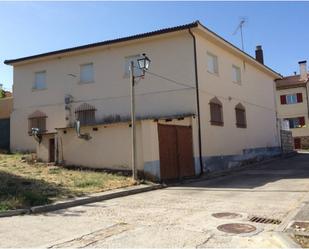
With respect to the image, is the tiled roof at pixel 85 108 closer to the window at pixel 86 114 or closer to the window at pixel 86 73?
the window at pixel 86 114

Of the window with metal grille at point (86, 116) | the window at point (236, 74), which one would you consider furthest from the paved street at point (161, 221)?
the window at point (236, 74)

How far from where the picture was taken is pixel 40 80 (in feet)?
78.5

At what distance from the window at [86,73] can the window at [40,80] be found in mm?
2633

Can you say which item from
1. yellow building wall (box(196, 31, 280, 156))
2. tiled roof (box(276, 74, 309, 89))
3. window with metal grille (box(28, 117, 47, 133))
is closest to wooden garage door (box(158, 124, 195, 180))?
yellow building wall (box(196, 31, 280, 156))

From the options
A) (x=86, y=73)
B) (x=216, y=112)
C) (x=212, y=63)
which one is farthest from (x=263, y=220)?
(x=86, y=73)

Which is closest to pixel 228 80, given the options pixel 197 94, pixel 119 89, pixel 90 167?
pixel 197 94

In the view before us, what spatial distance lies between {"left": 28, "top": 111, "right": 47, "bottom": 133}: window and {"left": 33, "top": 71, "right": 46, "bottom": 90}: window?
1.52 m

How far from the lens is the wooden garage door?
16.4 meters

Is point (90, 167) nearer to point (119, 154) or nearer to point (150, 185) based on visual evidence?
point (119, 154)

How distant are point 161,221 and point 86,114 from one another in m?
14.7

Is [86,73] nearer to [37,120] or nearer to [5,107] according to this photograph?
[37,120]

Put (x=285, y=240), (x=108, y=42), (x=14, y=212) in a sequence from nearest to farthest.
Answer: (x=285, y=240) → (x=14, y=212) → (x=108, y=42)

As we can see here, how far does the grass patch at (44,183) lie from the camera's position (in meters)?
10.5

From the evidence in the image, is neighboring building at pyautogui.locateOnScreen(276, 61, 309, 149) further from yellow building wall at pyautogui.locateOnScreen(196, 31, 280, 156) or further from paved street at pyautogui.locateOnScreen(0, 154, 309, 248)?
paved street at pyautogui.locateOnScreen(0, 154, 309, 248)
